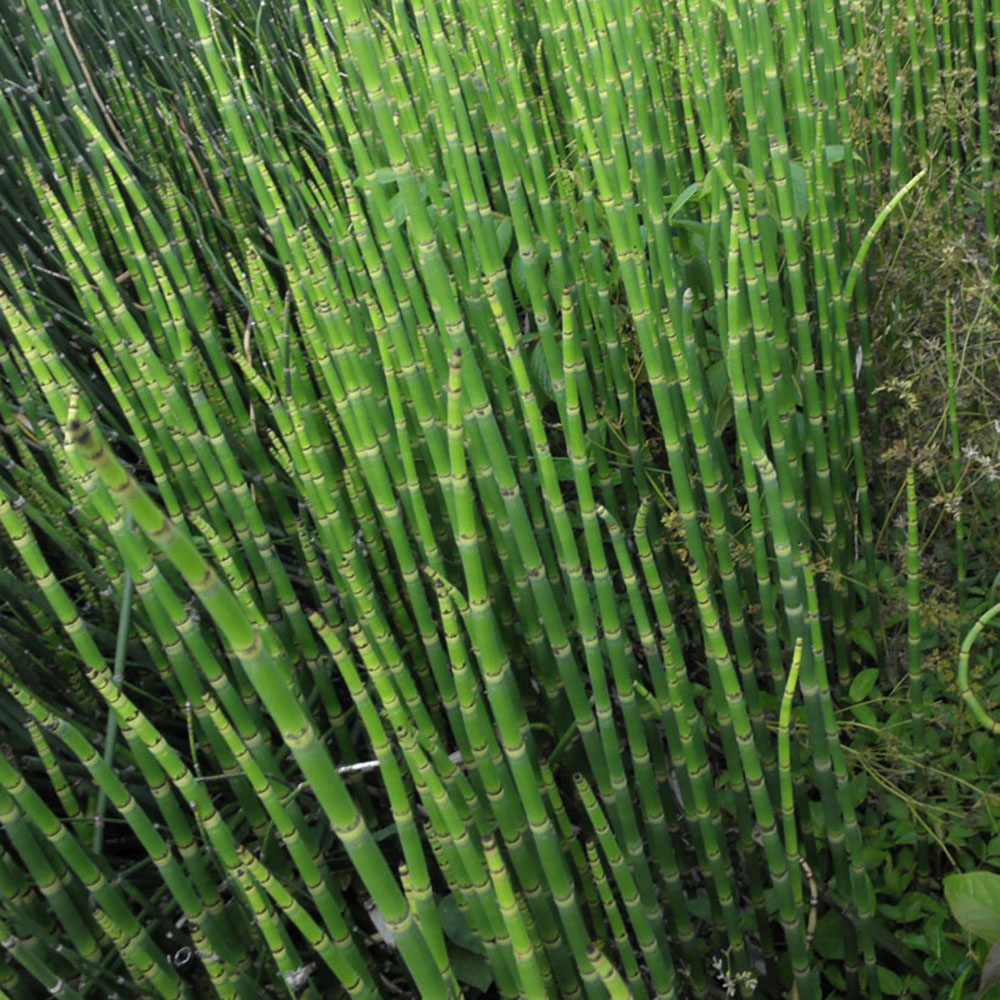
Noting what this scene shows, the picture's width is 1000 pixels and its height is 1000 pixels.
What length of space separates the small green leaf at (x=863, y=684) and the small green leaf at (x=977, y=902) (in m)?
0.33

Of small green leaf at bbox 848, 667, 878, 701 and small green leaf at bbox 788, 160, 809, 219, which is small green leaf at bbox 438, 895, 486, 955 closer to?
small green leaf at bbox 848, 667, 878, 701

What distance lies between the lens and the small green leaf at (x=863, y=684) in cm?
128

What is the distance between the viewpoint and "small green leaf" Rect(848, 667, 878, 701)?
4.21 feet

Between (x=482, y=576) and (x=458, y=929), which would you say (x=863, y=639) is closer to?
(x=458, y=929)

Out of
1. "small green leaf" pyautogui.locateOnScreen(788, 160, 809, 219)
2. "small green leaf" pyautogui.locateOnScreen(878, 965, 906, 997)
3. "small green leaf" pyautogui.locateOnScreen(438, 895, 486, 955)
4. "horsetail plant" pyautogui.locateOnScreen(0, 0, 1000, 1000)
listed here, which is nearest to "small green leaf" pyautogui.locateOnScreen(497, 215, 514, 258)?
"horsetail plant" pyautogui.locateOnScreen(0, 0, 1000, 1000)

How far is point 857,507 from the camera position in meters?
1.42

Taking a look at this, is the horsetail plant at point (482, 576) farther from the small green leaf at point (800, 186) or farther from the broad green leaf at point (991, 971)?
the broad green leaf at point (991, 971)

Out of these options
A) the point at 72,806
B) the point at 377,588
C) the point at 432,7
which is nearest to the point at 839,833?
the point at 377,588

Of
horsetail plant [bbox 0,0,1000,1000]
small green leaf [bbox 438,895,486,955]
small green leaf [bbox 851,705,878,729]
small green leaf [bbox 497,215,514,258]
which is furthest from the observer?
small green leaf [bbox 497,215,514,258]

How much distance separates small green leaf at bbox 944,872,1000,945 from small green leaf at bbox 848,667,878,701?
0.33m

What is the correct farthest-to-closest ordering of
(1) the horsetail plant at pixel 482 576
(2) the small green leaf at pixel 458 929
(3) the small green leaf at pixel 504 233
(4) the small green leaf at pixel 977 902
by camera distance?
(3) the small green leaf at pixel 504 233, (2) the small green leaf at pixel 458 929, (4) the small green leaf at pixel 977 902, (1) the horsetail plant at pixel 482 576

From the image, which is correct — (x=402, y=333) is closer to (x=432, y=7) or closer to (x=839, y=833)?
(x=432, y=7)

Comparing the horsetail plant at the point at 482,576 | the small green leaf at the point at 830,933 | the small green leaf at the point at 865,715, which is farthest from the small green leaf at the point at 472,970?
the small green leaf at the point at 865,715

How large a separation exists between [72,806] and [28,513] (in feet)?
1.29
